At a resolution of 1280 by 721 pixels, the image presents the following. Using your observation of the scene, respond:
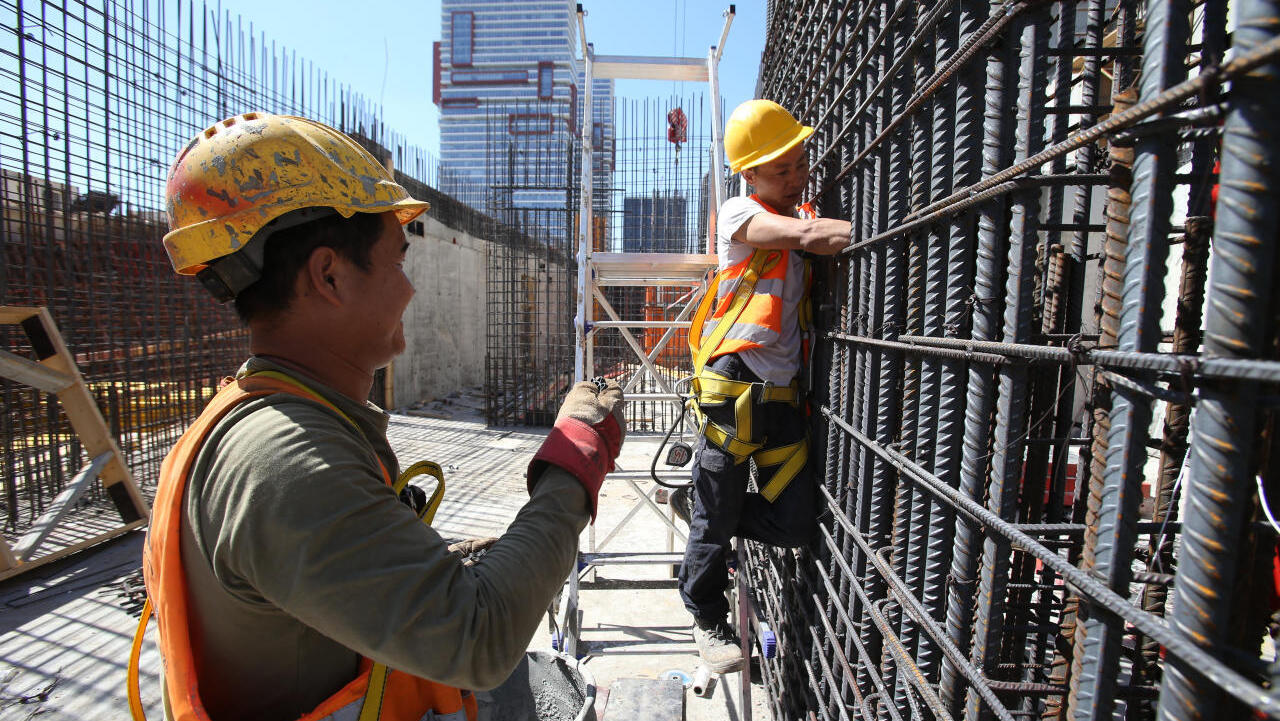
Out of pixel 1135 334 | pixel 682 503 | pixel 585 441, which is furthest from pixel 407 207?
pixel 682 503

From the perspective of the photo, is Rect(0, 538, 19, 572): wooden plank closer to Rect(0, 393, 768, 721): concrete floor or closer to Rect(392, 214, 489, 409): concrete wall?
Rect(0, 393, 768, 721): concrete floor

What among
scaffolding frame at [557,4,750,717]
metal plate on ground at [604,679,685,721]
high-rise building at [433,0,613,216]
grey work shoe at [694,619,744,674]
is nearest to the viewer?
metal plate on ground at [604,679,685,721]

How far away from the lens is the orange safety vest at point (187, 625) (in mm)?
1006

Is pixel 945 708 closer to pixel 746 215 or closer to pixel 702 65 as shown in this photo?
pixel 746 215

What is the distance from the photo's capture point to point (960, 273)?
1.22m

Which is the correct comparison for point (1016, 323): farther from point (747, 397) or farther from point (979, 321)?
point (747, 397)

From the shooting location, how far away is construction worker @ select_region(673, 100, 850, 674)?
2.32 metres

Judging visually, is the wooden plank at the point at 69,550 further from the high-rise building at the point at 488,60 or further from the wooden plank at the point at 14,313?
the high-rise building at the point at 488,60

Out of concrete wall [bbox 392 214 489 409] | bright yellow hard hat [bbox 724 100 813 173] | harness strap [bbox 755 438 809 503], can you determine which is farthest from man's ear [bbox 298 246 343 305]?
concrete wall [bbox 392 214 489 409]

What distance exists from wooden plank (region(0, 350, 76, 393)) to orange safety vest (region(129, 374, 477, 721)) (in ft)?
18.0

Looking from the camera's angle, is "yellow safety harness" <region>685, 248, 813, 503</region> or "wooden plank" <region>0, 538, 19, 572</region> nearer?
"yellow safety harness" <region>685, 248, 813, 503</region>

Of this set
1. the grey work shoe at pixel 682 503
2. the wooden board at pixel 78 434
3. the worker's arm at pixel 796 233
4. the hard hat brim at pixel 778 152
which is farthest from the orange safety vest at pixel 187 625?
the wooden board at pixel 78 434

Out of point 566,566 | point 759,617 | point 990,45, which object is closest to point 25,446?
point 759,617

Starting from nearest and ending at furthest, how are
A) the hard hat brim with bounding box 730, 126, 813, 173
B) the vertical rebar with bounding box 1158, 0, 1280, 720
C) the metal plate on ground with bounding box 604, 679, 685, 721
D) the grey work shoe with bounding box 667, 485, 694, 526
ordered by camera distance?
the vertical rebar with bounding box 1158, 0, 1280, 720
the hard hat brim with bounding box 730, 126, 813, 173
the metal plate on ground with bounding box 604, 679, 685, 721
the grey work shoe with bounding box 667, 485, 694, 526
